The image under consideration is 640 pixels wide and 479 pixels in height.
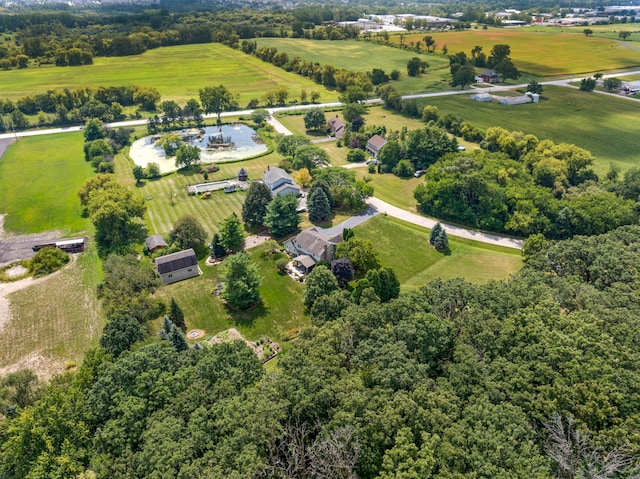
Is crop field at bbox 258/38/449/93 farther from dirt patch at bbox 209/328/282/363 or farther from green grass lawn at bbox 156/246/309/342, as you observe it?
dirt patch at bbox 209/328/282/363

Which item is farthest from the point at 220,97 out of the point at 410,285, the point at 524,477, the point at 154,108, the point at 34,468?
the point at 524,477

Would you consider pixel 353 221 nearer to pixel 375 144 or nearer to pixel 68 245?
pixel 375 144

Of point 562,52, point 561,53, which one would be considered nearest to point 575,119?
point 561,53

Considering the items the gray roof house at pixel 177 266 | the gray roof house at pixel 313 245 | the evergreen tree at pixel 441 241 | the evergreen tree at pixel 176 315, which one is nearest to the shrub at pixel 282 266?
the gray roof house at pixel 313 245

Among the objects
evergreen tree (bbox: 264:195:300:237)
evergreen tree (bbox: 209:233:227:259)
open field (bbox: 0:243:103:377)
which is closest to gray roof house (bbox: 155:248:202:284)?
evergreen tree (bbox: 209:233:227:259)

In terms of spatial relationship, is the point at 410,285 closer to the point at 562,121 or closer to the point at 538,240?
the point at 538,240

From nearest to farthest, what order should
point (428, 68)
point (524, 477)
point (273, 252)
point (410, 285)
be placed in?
point (524, 477), point (410, 285), point (273, 252), point (428, 68)
